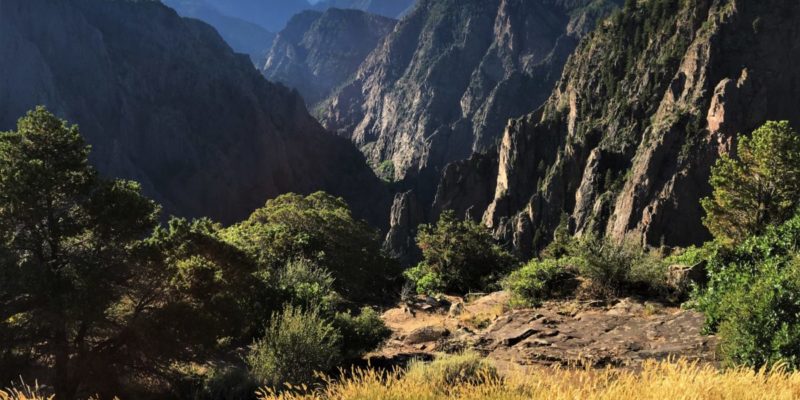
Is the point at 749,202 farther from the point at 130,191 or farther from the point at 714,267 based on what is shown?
the point at 130,191

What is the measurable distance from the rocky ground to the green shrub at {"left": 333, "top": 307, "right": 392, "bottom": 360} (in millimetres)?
395

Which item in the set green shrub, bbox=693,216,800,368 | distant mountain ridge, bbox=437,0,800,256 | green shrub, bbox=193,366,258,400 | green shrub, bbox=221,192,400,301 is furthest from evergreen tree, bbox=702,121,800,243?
distant mountain ridge, bbox=437,0,800,256

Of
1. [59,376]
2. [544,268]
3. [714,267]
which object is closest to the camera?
[59,376]

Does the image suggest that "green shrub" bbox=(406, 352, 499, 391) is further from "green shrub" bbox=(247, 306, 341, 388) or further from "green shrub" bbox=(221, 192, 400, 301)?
"green shrub" bbox=(221, 192, 400, 301)

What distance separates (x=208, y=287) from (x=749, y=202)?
17.0 metres

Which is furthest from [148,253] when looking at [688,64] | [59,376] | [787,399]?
[688,64]

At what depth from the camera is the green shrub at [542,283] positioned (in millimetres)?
15000

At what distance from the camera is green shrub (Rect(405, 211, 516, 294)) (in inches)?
985

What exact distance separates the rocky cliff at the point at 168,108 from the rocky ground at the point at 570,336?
92533 mm

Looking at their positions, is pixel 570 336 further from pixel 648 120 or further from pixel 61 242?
pixel 648 120

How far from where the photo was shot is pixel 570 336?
1080 cm

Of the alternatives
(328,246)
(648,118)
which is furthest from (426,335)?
(648,118)

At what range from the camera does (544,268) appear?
15680mm

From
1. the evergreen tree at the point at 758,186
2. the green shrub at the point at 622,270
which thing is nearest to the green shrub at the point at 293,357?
the green shrub at the point at 622,270
